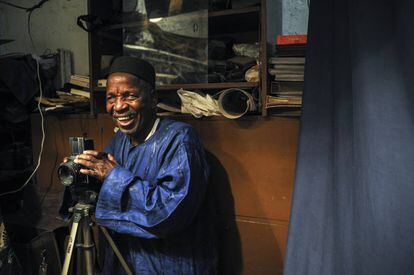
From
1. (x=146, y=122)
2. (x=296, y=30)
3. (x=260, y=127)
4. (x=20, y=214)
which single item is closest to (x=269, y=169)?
(x=260, y=127)

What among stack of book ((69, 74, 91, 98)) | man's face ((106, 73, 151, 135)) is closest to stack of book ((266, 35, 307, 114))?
man's face ((106, 73, 151, 135))

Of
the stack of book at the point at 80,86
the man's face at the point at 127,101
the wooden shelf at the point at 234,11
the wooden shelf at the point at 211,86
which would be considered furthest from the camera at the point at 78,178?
the wooden shelf at the point at 234,11

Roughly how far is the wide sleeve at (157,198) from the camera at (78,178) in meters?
0.08

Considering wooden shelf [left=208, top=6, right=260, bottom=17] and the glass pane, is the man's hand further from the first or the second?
wooden shelf [left=208, top=6, right=260, bottom=17]

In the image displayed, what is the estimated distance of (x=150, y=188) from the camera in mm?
1052

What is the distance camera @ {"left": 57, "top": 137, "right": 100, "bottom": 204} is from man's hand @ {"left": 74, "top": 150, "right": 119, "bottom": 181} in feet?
0.07

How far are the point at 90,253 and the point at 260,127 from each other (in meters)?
0.85

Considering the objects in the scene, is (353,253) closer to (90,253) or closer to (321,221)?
(321,221)

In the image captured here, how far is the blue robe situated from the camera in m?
1.02

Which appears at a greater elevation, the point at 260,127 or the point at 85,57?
the point at 85,57

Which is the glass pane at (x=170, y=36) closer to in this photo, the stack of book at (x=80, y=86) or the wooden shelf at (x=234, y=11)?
the wooden shelf at (x=234, y=11)

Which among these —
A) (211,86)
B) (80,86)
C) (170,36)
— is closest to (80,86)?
(80,86)

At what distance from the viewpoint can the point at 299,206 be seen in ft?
2.78

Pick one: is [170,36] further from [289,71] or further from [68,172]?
[68,172]
